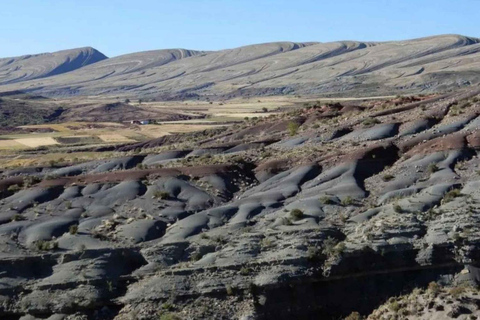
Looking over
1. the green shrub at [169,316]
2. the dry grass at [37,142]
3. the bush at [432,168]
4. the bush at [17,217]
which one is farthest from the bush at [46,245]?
the dry grass at [37,142]

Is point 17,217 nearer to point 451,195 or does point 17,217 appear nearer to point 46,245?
point 46,245

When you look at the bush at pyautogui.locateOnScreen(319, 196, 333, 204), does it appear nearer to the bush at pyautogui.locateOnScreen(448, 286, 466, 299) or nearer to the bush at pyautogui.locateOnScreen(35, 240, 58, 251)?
the bush at pyautogui.locateOnScreen(448, 286, 466, 299)

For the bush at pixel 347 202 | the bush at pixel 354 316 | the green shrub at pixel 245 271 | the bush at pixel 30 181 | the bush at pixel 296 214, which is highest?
the bush at pixel 30 181

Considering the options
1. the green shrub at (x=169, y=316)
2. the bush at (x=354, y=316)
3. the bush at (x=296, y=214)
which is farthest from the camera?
the bush at (x=296, y=214)

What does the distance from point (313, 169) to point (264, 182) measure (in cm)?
270

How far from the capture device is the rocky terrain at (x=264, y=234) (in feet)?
88.8

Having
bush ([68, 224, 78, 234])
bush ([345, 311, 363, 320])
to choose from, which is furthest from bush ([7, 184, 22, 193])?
bush ([345, 311, 363, 320])

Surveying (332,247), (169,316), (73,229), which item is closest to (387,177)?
(332,247)

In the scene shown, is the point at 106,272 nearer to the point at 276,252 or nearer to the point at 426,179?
the point at 276,252

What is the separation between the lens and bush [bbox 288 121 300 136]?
53.9m

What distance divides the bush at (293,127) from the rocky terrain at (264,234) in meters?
8.45

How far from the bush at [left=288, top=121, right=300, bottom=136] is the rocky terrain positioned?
845 centimetres

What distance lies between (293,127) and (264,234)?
2632 cm

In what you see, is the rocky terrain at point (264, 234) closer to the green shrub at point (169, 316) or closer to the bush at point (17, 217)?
the green shrub at point (169, 316)
